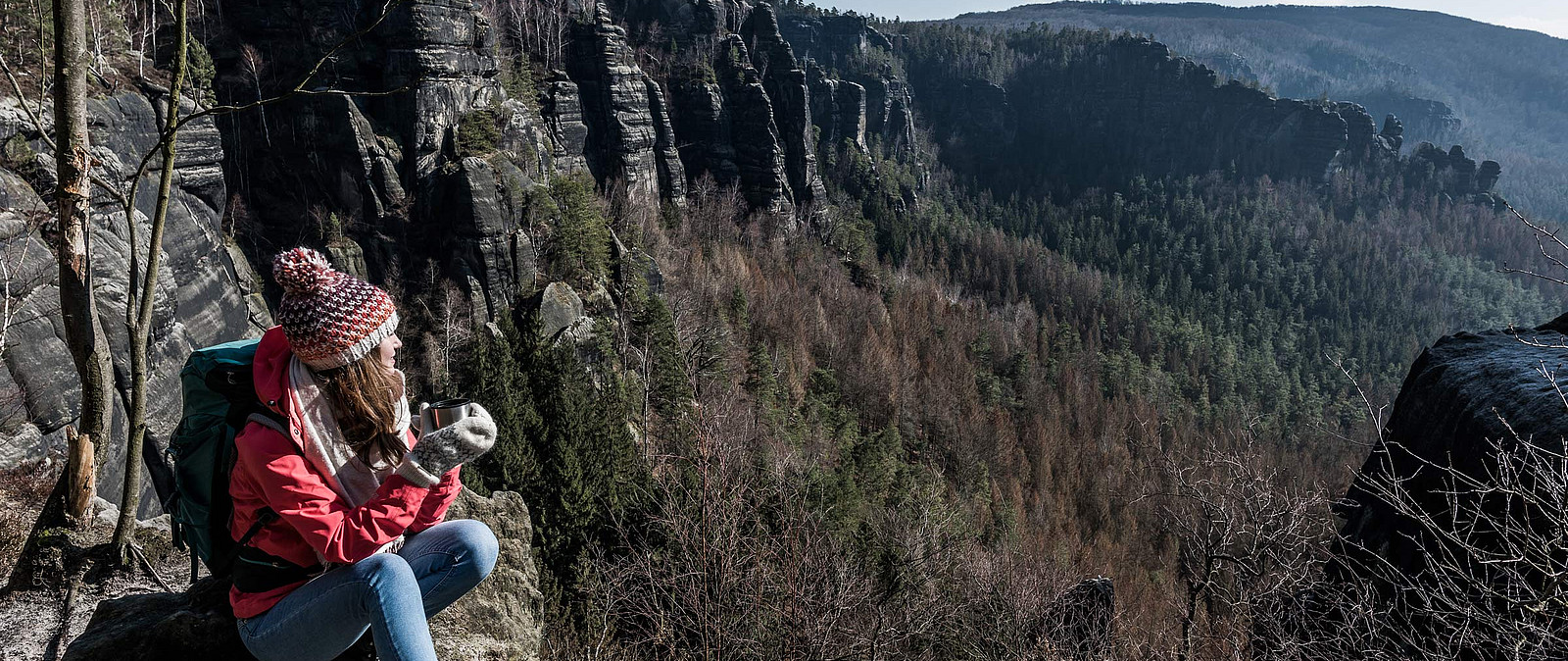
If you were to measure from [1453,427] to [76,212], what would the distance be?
12022mm

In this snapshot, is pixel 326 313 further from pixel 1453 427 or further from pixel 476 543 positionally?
pixel 1453 427

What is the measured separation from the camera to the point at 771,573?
52.4 ft

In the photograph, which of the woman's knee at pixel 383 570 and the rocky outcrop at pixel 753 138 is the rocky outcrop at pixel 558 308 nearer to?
the woman's knee at pixel 383 570

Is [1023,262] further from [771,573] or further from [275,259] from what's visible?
[275,259]

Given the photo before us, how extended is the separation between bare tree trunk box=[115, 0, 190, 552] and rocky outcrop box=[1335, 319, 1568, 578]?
9381 mm

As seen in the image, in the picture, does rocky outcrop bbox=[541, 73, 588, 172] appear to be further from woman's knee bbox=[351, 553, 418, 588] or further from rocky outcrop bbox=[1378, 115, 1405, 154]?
rocky outcrop bbox=[1378, 115, 1405, 154]

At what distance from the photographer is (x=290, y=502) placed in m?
2.91

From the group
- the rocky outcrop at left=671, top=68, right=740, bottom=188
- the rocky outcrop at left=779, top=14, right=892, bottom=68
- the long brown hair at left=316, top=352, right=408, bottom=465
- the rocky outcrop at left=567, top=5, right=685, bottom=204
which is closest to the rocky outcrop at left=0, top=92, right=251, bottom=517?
the long brown hair at left=316, top=352, right=408, bottom=465

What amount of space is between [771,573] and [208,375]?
45.6 ft

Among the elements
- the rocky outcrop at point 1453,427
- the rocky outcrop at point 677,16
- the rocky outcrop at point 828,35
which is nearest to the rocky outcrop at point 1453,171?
the rocky outcrop at point 828,35

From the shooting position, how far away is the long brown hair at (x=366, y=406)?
123 inches

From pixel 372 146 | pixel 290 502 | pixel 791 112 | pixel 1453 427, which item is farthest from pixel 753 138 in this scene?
pixel 290 502

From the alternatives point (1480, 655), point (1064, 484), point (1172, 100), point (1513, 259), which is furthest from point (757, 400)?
point (1513, 259)

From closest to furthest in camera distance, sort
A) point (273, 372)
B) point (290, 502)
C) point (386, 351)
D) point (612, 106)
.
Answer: point (290, 502) < point (273, 372) < point (386, 351) < point (612, 106)
